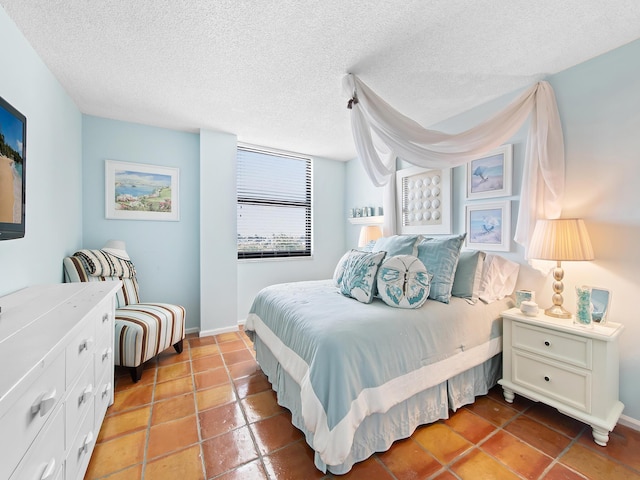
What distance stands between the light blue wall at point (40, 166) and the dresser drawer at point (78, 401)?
704 mm

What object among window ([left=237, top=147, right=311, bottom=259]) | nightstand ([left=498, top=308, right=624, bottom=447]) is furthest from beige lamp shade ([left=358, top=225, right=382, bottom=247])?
nightstand ([left=498, top=308, right=624, bottom=447])

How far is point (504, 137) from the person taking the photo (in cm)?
197

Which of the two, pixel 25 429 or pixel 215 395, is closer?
pixel 25 429

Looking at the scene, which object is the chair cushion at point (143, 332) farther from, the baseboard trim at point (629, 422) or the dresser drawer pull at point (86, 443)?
the baseboard trim at point (629, 422)

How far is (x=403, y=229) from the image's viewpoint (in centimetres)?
312

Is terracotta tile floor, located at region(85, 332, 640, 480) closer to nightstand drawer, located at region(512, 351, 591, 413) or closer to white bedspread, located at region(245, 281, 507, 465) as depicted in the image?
nightstand drawer, located at region(512, 351, 591, 413)

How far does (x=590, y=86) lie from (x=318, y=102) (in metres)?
1.96

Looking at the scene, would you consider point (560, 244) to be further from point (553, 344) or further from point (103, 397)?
point (103, 397)

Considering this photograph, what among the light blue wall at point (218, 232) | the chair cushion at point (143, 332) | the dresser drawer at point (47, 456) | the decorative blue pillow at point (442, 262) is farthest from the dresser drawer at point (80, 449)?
the decorative blue pillow at point (442, 262)

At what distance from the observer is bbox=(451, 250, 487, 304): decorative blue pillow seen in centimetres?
202

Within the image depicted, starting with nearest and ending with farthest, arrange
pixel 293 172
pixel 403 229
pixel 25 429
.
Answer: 1. pixel 25 429
2. pixel 403 229
3. pixel 293 172

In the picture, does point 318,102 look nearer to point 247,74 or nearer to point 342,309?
point 247,74

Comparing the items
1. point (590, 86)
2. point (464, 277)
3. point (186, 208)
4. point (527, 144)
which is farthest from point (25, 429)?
point (590, 86)

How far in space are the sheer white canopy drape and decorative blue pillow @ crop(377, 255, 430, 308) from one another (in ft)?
2.49
